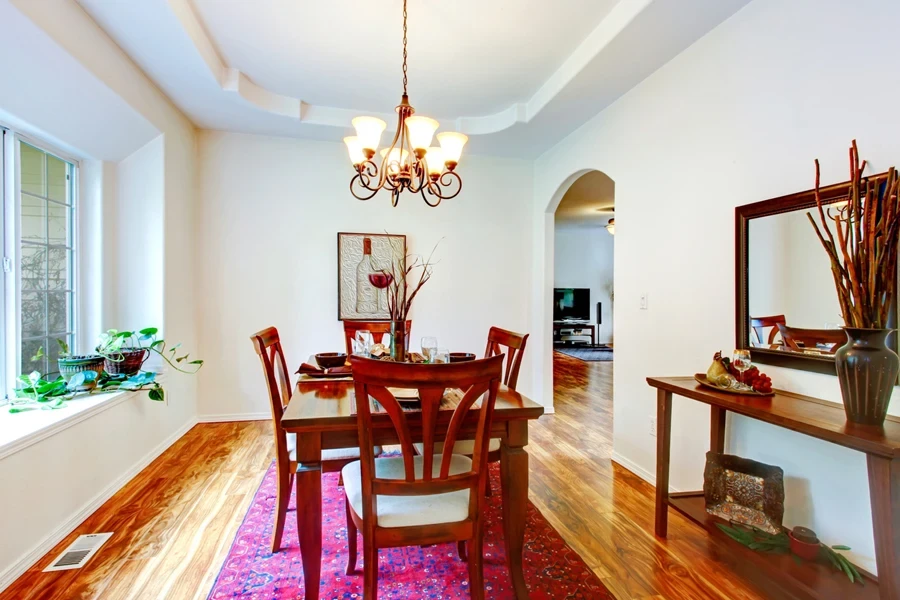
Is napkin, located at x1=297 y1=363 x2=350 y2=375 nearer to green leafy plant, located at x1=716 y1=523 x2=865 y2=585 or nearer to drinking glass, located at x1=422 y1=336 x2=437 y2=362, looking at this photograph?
drinking glass, located at x1=422 y1=336 x2=437 y2=362

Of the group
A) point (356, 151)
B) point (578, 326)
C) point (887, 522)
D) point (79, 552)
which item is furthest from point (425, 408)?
point (578, 326)

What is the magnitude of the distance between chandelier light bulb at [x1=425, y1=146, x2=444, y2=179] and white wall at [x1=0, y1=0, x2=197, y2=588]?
179 cm

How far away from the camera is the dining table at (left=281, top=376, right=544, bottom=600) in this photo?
1.39m

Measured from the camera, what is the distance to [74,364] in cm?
237

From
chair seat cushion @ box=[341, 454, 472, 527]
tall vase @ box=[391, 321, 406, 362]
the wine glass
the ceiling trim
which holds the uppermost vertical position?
the ceiling trim

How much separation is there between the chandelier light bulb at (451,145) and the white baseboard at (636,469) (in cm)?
224

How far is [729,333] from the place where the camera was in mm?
2082

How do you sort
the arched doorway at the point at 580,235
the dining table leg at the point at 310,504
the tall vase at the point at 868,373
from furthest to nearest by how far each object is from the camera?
the arched doorway at the point at 580,235 → the dining table leg at the point at 310,504 → the tall vase at the point at 868,373

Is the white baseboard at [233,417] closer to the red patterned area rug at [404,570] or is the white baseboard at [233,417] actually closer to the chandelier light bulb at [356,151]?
the red patterned area rug at [404,570]

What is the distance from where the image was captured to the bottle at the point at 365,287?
3889 mm

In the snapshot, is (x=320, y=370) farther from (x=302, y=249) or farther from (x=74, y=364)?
(x=302, y=249)

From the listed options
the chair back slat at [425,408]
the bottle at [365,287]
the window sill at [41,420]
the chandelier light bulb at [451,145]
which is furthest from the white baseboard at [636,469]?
the window sill at [41,420]

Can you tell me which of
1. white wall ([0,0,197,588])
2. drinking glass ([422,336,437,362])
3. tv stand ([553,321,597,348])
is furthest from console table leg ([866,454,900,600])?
tv stand ([553,321,597,348])

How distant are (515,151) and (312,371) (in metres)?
2.98
